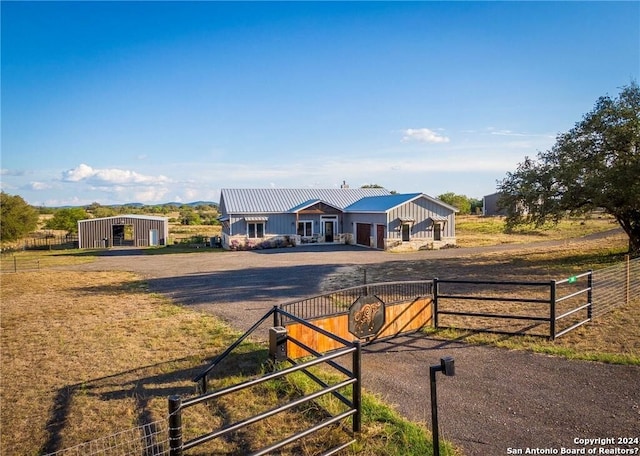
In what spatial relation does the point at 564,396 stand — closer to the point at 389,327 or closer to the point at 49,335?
the point at 389,327

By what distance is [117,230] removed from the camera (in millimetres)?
36938

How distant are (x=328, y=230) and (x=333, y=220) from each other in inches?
38.3

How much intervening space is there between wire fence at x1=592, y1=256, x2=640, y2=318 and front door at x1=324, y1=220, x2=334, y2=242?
23.1 m

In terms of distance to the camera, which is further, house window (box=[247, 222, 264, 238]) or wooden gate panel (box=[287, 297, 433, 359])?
house window (box=[247, 222, 264, 238])

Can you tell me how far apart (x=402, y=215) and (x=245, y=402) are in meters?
25.2

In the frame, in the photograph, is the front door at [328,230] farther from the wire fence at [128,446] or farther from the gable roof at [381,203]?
the wire fence at [128,446]

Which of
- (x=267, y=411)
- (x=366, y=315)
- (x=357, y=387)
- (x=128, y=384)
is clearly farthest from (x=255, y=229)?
(x=267, y=411)

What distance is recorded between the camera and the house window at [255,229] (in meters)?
32.7

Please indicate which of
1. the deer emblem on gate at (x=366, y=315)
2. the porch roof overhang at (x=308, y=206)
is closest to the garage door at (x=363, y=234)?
the porch roof overhang at (x=308, y=206)

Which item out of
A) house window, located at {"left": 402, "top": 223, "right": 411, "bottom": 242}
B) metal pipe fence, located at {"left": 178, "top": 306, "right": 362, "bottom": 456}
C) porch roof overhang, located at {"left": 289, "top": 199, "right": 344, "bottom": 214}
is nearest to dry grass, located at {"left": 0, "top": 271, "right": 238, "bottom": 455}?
metal pipe fence, located at {"left": 178, "top": 306, "right": 362, "bottom": 456}

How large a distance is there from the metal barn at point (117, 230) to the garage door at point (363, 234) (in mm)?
17671

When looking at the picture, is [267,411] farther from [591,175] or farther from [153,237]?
[153,237]

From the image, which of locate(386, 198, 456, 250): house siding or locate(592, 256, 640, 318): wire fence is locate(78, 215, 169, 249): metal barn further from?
locate(592, 256, 640, 318): wire fence

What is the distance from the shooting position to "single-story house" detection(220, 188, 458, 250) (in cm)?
2966
